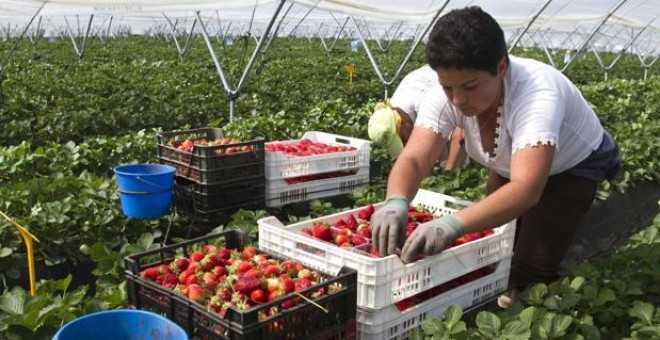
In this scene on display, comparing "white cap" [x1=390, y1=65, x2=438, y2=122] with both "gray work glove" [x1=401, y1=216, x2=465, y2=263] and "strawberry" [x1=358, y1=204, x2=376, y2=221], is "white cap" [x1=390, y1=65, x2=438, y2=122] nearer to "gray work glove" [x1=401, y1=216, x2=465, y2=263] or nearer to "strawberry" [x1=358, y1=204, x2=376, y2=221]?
"strawberry" [x1=358, y1=204, x2=376, y2=221]

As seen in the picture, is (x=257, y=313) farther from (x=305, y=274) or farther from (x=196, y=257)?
(x=196, y=257)

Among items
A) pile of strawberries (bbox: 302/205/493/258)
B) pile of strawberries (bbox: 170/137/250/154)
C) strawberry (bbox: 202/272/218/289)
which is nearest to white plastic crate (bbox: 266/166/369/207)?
pile of strawberries (bbox: 170/137/250/154)

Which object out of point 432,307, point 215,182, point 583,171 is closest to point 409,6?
point 215,182

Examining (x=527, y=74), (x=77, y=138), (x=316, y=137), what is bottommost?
(x=77, y=138)

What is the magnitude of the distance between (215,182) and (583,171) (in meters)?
2.26

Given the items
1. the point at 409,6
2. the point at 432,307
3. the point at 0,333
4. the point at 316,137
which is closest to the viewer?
the point at 0,333

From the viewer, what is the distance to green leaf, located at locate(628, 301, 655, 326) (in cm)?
253

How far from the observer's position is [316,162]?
477 cm

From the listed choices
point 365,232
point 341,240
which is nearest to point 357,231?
point 365,232

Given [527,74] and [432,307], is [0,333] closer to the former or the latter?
[432,307]

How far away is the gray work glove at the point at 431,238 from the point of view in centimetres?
233

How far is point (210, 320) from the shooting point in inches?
79.1

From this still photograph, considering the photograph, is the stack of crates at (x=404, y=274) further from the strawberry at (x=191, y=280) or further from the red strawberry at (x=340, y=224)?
the strawberry at (x=191, y=280)

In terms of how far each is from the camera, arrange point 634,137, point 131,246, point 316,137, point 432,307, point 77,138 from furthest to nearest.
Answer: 1. point 77,138
2. point 634,137
3. point 316,137
4. point 131,246
5. point 432,307
